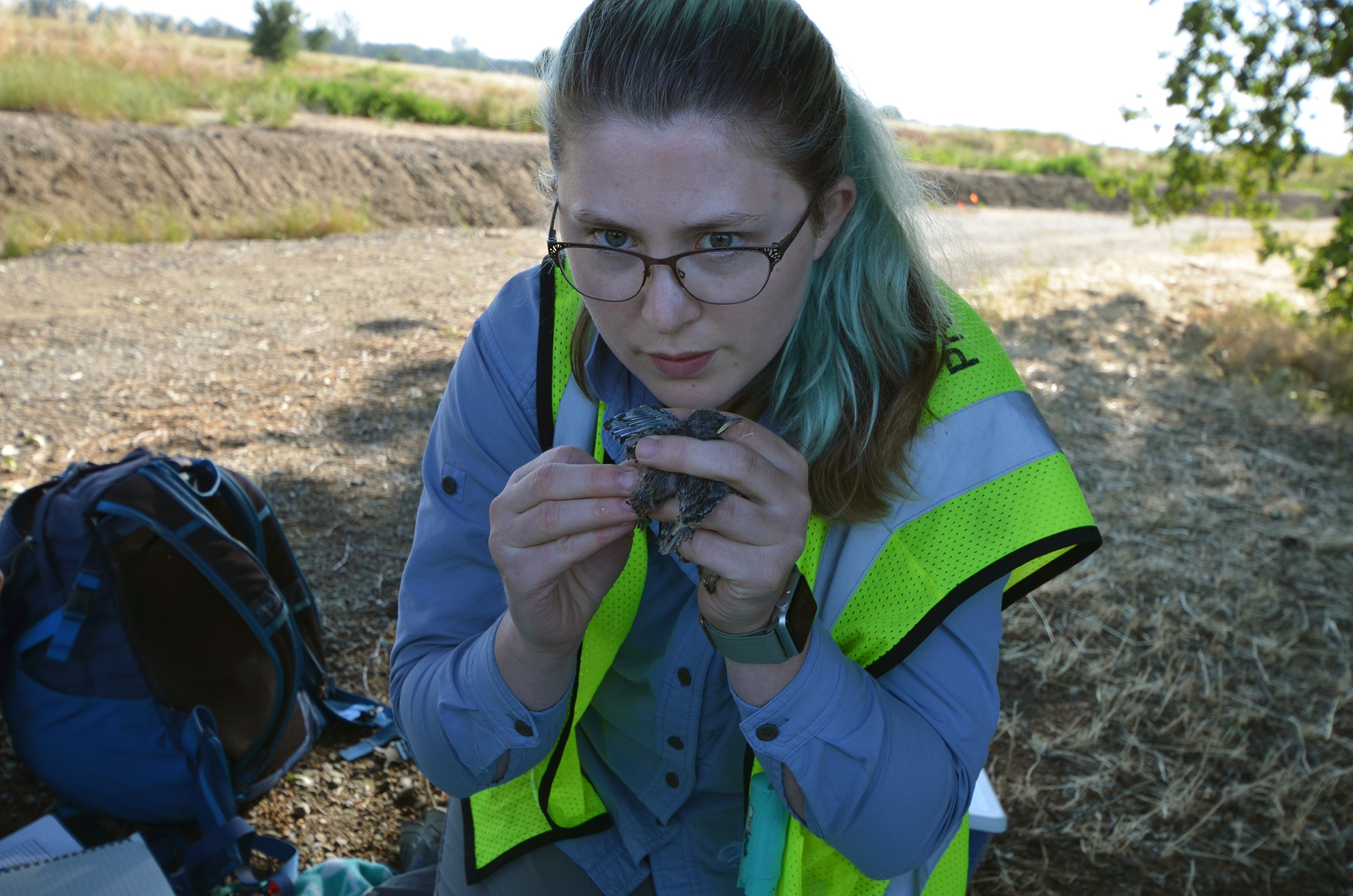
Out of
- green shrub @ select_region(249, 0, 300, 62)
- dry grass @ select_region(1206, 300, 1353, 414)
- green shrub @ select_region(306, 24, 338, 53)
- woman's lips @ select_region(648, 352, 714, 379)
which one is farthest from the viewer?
green shrub @ select_region(306, 24, 338, 53)

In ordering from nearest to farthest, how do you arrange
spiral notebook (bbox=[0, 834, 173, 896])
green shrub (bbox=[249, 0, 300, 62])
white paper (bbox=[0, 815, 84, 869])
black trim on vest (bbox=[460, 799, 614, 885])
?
black trim on vest (bbox=[460, 799, 614, 885]) < spiral notebook (bbox=[0, 834, 173, 896]) < white paper (bbox=[0, 815, 84, 869]) < green shrub (bbox=[249, 0, 300, 62])

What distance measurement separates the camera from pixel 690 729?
177 cm

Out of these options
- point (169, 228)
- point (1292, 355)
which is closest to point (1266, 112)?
point (1292, 355)

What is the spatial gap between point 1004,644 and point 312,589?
9.43 ft

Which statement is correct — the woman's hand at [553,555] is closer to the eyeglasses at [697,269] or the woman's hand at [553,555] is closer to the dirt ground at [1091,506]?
the eyeglasses at [697,269]

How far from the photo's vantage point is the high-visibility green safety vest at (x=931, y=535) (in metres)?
1.58

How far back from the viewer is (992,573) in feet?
5.17

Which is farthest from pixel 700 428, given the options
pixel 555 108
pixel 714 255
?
pixel 555 108

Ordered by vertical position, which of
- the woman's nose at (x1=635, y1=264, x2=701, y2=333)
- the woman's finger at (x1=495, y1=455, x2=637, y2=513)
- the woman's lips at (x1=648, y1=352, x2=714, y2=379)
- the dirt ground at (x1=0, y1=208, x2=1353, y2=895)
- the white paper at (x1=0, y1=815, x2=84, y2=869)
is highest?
the woman's nose at (x1=635, y1=264, x2=701, y2=333)

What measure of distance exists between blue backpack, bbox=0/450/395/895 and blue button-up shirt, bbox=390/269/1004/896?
107 centimetres

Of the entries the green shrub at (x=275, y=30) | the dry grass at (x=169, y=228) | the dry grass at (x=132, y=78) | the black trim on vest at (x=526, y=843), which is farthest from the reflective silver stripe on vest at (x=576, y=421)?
the green shrub at (x=275, y=30)

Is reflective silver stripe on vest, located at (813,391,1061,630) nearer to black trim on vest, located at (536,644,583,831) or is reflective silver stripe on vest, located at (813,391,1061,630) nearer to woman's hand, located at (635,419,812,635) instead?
woman's hand, located at (635,419,812,635)

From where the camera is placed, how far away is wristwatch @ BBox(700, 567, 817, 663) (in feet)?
4.63

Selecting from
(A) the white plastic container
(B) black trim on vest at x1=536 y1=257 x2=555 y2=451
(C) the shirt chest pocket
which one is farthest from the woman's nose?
(A) the white plastic container
